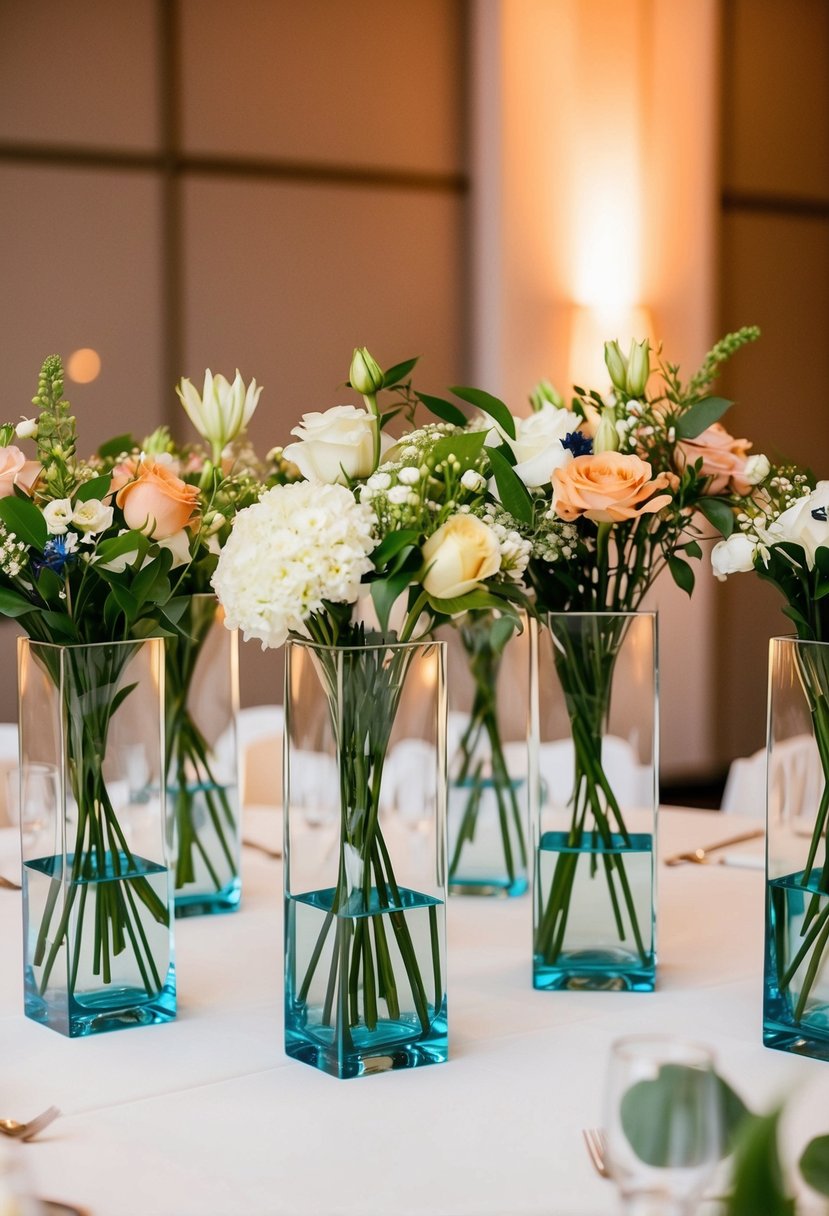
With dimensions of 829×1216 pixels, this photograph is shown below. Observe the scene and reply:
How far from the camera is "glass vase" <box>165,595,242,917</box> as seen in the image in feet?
6.09

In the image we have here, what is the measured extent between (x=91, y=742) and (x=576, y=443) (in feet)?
1.93

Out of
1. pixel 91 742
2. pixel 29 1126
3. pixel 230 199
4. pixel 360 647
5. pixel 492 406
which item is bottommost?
pixel 29 1126

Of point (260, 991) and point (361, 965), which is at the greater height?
point (361, 965)

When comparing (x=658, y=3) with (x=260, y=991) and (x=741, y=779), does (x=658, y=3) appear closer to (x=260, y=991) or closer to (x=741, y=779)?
(x=741, y=779)

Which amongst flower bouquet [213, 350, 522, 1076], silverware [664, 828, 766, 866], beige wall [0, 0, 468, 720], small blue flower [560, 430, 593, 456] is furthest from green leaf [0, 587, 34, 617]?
beige wall [0, 0, 468, 720]

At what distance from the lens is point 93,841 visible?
1403 millimetres

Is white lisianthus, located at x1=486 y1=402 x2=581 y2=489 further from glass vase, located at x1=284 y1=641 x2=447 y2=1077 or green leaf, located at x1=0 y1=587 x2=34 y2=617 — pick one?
green leaf, located at x1=0 y1=587 x2=34 y2=617

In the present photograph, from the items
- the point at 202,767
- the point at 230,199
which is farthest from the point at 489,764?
the point at 230,199

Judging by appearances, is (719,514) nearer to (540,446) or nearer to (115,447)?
(540,446)

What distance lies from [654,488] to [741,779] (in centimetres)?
149

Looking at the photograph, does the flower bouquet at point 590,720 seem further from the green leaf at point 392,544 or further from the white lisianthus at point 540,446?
the green leaf at point 392,544

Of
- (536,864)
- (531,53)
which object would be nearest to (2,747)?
(536,864)

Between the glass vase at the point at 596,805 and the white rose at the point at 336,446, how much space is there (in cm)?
32

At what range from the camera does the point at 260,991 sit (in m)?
1.54
